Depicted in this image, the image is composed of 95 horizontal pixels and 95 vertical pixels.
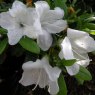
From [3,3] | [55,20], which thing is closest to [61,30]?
[55,20]

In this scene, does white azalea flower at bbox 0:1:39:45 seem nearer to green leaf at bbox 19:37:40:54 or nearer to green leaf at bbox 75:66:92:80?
green leaf at bbox 19:37:40:54

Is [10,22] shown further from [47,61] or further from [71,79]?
[71,79]

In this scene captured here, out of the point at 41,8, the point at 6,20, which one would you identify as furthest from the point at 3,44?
the point at 41,8

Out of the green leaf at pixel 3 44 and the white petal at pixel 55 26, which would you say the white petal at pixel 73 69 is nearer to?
the white petal at pixel 55 26

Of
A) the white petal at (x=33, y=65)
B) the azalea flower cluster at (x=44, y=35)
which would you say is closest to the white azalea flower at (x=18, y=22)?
the azalea flower cluster at (x=44, y=35)

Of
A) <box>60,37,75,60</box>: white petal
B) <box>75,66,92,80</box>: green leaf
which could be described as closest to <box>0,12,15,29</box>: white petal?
<box>60,37,75,60</box>: white petal

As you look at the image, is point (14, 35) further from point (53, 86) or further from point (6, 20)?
point (53, 86)

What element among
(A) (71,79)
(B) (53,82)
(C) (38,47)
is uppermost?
(C) (38,47)

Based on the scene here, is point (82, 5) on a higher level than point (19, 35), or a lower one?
lower
